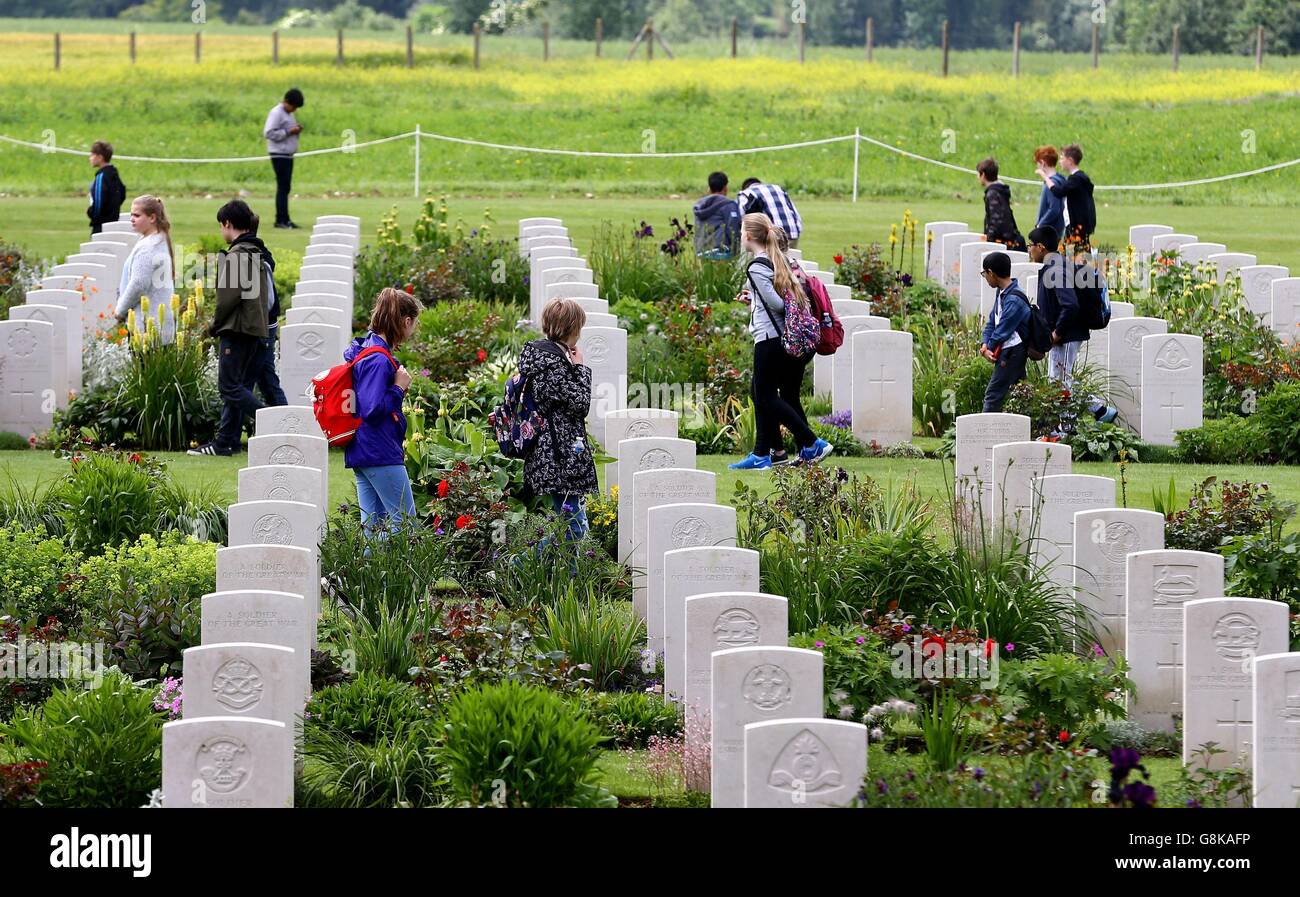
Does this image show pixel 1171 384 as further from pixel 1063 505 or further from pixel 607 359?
pixel 1063 505

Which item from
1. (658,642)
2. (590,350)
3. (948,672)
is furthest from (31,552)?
(590,350)

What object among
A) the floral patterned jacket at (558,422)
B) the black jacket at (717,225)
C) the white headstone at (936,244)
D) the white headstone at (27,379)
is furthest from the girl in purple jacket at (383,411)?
the white headstone at (936,244)

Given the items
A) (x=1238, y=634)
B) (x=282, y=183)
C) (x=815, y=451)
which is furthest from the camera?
(x=282, y=183)

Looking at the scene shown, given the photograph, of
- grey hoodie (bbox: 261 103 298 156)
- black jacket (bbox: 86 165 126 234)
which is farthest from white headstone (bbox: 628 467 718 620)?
grey hoodie (bbox: 261 103 298 156)

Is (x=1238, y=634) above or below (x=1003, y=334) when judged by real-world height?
below

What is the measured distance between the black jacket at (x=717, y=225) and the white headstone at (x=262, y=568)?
11.2m

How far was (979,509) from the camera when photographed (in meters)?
9.60

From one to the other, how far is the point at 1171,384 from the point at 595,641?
6479mm

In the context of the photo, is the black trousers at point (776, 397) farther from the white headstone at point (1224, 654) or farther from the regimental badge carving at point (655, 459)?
the white headstone at point (1224, 654)

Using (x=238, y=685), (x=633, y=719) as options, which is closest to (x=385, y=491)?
(x=633, y=719)

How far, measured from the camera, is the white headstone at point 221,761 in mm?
6352

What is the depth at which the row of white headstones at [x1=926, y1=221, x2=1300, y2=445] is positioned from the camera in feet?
45.2

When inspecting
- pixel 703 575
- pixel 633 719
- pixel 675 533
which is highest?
pixel 675 533

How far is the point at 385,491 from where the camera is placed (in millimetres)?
10156
